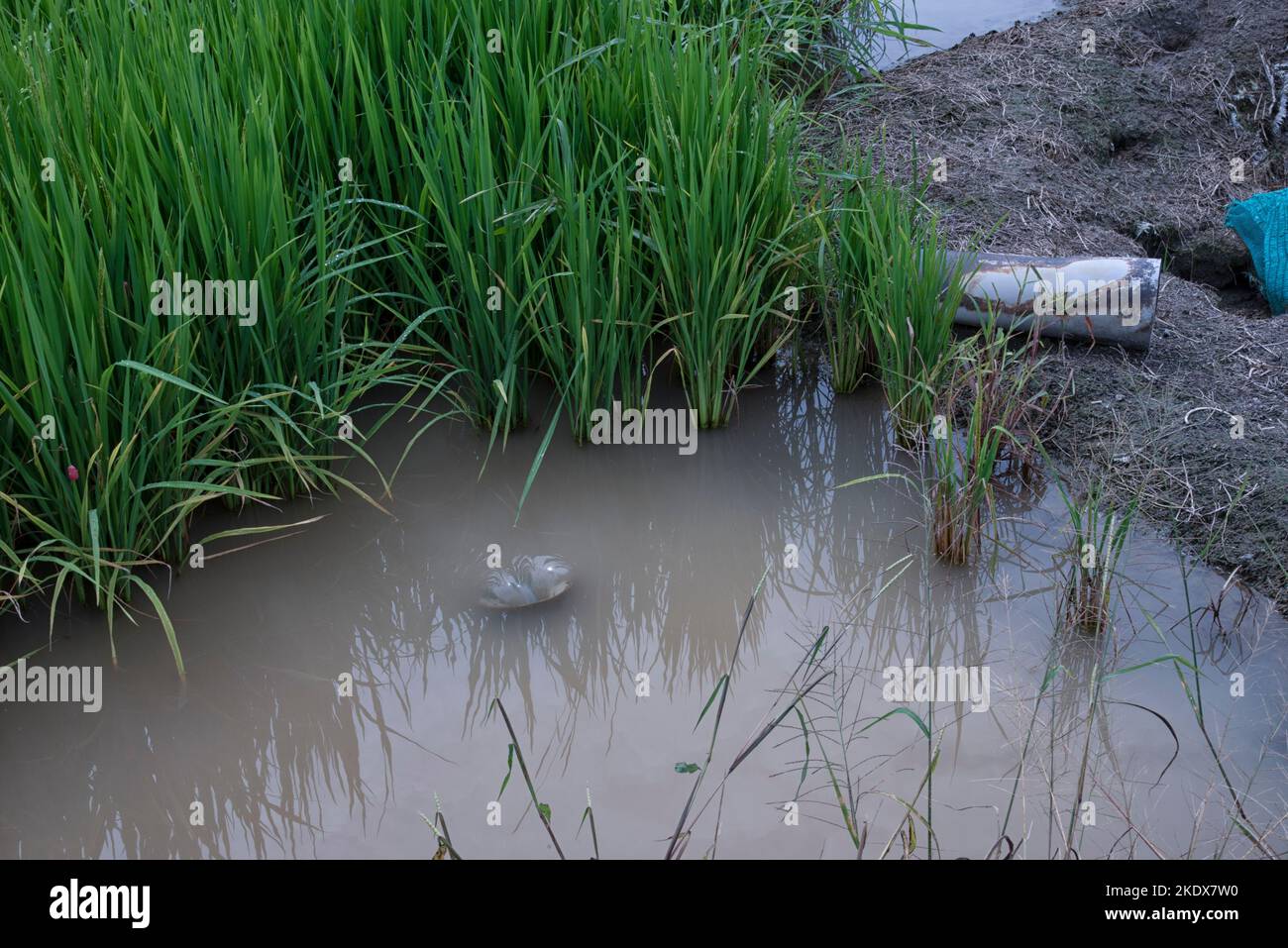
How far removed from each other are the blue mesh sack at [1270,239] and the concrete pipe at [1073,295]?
24.2 inches

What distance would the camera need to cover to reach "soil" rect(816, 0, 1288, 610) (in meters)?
3.02

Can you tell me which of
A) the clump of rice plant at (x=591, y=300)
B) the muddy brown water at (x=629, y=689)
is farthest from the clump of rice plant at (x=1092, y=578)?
the clump of rice plant at (x=591, y=300)

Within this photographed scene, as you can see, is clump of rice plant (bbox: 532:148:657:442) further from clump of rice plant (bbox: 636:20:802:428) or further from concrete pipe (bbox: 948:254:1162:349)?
concrete pipe (bbox: 948:254:1162:349)

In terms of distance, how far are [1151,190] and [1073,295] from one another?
1317 millimetres

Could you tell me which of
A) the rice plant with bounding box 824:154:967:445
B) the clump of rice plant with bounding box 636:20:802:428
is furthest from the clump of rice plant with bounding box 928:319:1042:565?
the clump of rice plant with bounding box 636:20:802:428

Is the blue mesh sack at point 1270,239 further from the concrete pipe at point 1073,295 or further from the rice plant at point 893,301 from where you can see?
the rice plant at point 893,301

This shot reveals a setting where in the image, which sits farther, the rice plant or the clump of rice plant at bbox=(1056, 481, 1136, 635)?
the rice plant

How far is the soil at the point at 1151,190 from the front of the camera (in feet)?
9.89

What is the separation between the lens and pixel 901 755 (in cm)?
227

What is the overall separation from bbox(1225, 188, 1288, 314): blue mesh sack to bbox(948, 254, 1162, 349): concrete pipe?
0.61 m

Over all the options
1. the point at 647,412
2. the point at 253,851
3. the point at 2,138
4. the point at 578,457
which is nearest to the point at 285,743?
the point at 253,851
